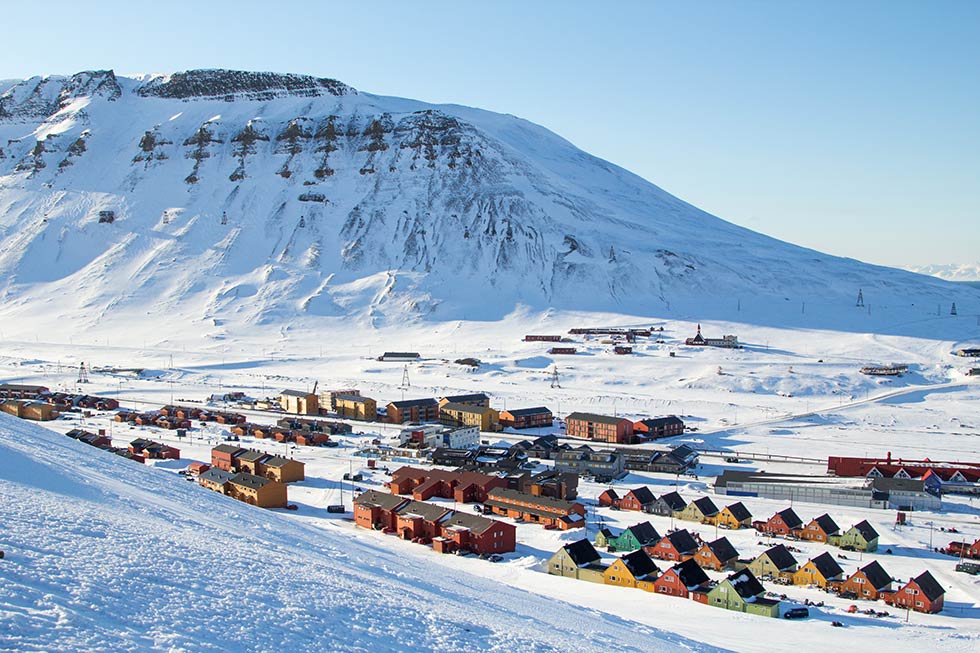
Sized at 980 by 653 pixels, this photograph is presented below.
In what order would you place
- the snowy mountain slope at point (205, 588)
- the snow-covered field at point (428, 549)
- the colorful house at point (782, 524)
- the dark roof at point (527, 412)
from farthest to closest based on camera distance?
the dark roof at point (527, 412), the colorful house at point (782, 524), the snow-covered field at point (428, 549), the snowy mountain slope at point (205, 588)

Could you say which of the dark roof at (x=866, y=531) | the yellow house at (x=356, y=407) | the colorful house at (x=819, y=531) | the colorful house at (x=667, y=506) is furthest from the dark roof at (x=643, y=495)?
the yellow house at (x=356, y=407)

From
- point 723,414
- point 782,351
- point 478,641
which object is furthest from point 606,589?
point 782,351

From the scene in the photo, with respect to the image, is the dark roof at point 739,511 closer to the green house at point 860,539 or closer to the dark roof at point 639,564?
the green house at point 860,539

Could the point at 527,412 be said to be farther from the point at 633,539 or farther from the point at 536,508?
the point at 633,539

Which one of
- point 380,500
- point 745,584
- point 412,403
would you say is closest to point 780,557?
point 745,584

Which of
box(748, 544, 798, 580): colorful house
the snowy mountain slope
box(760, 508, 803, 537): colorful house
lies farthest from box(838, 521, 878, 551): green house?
the snowy mountain slope
